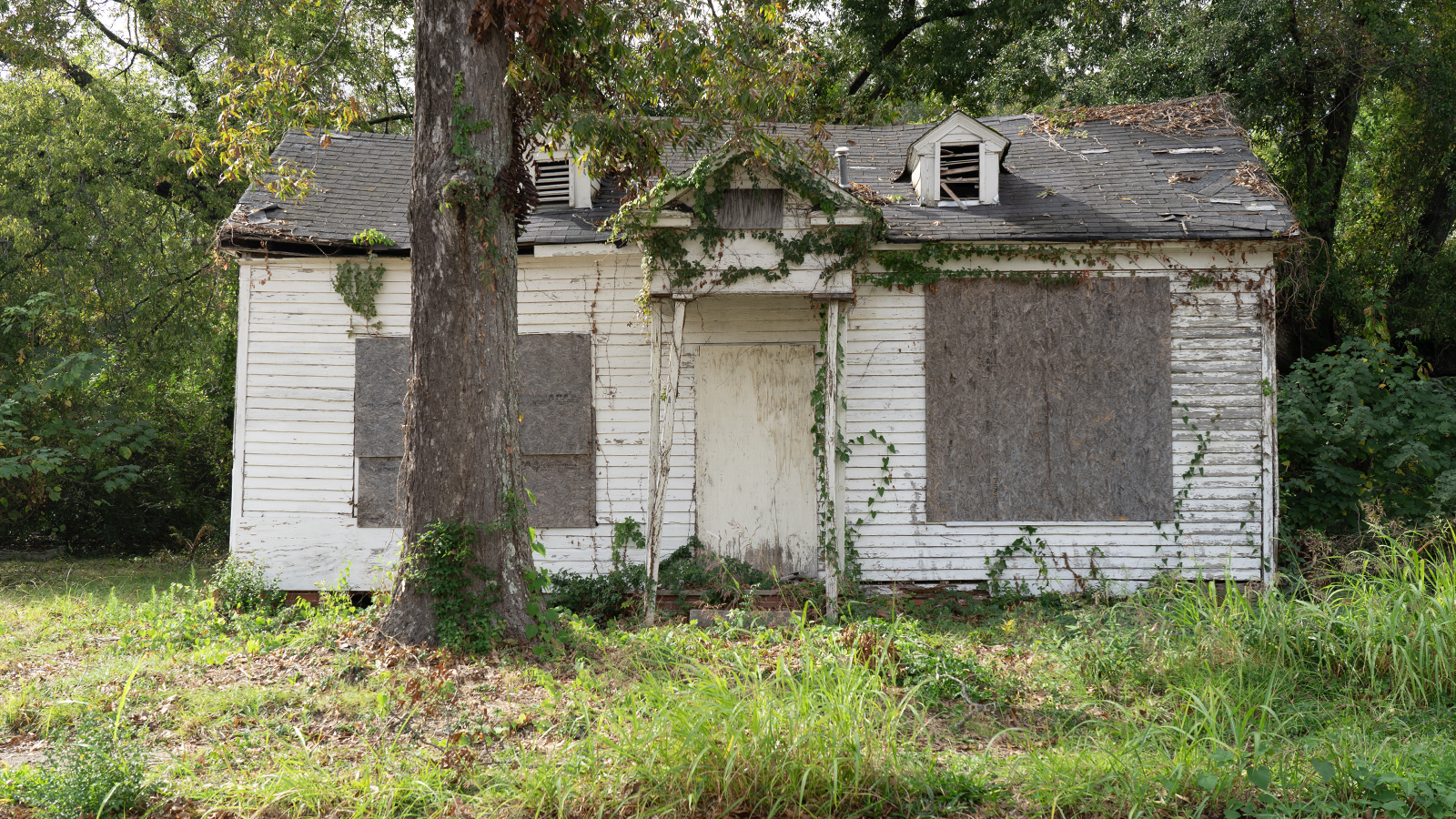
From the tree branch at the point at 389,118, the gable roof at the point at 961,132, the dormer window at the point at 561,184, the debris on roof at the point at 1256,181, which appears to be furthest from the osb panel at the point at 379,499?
the tree branch at the point at 389,118

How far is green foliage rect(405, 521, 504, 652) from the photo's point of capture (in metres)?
5.96

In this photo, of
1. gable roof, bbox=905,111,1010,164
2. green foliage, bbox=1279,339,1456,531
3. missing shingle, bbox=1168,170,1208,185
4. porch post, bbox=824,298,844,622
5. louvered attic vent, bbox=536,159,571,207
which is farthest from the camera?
louvered attic vent, bbox=536,159,571,207

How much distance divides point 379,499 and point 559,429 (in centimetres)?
194

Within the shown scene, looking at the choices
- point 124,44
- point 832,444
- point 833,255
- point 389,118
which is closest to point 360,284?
point 833,255

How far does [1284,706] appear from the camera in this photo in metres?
4.69

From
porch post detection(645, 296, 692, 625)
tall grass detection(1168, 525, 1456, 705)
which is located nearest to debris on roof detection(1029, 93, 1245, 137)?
porch post detection(645, 296, 692, 625)

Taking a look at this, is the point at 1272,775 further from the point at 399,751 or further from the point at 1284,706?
the point at 399,751

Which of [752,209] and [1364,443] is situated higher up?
[752,209]

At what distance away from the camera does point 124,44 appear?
1689 cm

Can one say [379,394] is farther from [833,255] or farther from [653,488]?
[833,255]

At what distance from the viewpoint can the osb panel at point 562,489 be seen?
28.6 feet

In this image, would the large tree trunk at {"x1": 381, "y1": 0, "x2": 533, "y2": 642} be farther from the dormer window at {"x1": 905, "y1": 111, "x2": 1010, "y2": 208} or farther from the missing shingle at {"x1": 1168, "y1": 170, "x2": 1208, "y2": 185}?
the missing shingle at {"x1": 1168, "y1": 170, "x2": 1208, "y2": 185}

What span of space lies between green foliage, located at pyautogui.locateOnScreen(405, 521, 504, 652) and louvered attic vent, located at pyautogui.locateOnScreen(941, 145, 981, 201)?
6296 mm

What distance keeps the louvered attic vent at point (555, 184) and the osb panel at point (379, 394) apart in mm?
2224
